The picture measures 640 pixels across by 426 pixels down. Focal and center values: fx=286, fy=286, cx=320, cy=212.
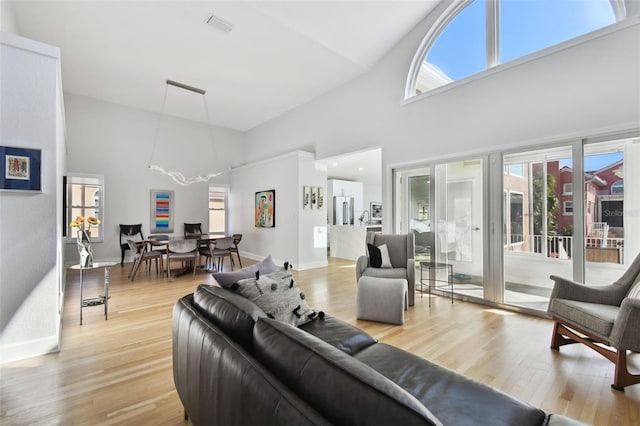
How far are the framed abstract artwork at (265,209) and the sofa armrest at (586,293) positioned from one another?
5766 millimetres

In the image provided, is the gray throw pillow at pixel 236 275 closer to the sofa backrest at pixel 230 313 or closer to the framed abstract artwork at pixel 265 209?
the sofa backrest at pixel 230 313

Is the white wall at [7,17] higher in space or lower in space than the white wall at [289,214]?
higher

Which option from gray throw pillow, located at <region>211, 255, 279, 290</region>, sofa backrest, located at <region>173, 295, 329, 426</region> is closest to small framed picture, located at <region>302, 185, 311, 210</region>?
gray throw pillow, located at <region>211, 255, 279, 290</region>

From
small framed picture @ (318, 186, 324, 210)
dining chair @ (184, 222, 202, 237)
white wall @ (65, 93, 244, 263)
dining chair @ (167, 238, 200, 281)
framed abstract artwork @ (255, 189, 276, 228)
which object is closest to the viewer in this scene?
dining chair @ (167, 238, 200, 281)

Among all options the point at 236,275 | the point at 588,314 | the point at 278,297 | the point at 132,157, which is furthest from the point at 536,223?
the point at 132,157

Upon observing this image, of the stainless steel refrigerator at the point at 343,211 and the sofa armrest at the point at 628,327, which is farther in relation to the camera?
the stainless steel refrigerator at the point at 343,211

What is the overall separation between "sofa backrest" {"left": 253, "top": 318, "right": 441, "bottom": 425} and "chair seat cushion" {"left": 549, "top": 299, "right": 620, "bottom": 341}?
2.40m

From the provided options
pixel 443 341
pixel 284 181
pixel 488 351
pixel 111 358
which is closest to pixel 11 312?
pixel 111 358

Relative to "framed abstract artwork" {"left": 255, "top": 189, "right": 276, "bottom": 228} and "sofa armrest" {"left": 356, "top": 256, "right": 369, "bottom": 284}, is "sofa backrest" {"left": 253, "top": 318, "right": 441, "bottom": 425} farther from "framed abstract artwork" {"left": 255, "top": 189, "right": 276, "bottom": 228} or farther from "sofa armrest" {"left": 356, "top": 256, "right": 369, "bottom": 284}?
"framed abstract artwork" {"left": 255, "top": 189, "right": 276, "bottom": 228}

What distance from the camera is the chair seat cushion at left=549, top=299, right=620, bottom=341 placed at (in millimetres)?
2145

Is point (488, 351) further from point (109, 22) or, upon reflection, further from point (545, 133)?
point (109, 22)

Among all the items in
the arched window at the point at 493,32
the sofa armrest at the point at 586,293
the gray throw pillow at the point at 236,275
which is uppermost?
the arched window at the point at 493,32

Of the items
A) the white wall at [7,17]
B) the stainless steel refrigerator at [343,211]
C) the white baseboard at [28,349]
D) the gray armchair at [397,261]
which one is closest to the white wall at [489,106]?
the gray armchair at [397,261]

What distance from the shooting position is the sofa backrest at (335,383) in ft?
2.22
